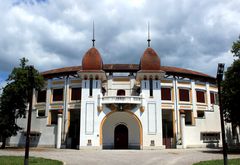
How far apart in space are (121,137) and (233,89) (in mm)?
14881

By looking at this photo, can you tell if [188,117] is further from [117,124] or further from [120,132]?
[117,124]

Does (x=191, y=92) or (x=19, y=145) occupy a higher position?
(x=191, y=92)

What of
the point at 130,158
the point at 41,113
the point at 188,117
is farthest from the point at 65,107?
the point at 130,158

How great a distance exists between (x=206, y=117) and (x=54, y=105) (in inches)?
841

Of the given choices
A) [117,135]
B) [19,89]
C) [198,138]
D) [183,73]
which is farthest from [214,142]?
[19,89]

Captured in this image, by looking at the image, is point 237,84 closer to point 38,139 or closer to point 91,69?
point 91,69

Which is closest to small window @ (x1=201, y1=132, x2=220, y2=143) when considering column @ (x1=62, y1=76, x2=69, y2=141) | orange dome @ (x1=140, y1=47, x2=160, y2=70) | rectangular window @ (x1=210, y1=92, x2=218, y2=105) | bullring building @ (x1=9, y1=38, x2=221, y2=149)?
bullring building @ (x1=9, y1=38, x2=221, y2=149)

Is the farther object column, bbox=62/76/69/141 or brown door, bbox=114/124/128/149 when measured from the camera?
column, bbox=62/76/69/141

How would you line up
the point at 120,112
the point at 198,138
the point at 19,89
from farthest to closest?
the point at 198,138
the point at 120,112
the point at 19,89

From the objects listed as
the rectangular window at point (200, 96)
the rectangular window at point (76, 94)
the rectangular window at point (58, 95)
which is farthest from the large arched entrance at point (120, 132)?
the rectangular window at point (200, 96)

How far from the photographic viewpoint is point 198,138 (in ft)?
115

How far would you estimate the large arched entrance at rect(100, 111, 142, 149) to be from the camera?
33219 millimetres

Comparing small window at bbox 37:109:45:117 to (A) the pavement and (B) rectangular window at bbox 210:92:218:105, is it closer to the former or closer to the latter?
(A) the pavement

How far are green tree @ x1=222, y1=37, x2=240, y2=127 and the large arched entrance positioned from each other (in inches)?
433
